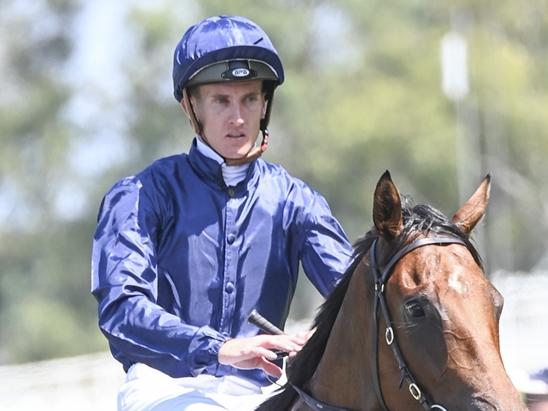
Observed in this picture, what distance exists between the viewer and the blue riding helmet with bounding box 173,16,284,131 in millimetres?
5465

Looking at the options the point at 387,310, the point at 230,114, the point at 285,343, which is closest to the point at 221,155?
the point at 230,114

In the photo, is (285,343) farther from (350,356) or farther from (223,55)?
(223,55)

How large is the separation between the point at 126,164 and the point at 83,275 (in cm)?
373

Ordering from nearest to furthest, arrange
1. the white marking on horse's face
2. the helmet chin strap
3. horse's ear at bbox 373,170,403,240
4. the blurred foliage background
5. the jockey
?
the white marking on horse's face
horse's ear at bbox 373,170,403,240
the jockey
the helmet chin strap
the blurred foliage background

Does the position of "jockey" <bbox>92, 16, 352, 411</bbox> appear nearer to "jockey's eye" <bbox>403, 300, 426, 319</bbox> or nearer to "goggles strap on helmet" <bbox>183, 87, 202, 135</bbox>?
"goggles strap on helmet" <bbox>183, 87, 202, 135</bbox>

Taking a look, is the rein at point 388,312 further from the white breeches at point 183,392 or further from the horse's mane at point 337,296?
the white breeches at point 183,392

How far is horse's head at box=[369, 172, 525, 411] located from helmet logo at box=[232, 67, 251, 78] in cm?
113

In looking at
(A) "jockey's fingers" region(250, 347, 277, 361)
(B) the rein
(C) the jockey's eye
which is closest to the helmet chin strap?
(A) "jockey's fingers" region(250, 347, 277, 361)

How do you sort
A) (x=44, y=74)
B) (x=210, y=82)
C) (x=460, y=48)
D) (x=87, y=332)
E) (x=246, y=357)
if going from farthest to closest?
1. (x=44, y=74)
2. (x=87, y=332)
3. (x=460, y=48)
4. (x=210, y=82)
5. (x=246, y=357)

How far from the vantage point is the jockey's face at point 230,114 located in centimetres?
552

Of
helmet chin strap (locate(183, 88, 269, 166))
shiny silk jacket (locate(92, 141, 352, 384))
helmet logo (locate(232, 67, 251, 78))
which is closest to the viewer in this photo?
shiny silk jacket (locate(92, 141, 352, 384))

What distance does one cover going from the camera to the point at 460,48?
39.6m

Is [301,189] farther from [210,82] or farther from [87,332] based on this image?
[87,332]

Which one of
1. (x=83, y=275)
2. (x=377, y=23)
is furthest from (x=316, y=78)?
(x=83, y=275)
